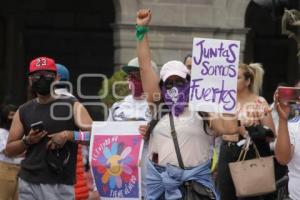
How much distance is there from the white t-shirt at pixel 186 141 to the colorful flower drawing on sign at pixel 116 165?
113 centimetres

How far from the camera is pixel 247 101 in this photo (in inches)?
327

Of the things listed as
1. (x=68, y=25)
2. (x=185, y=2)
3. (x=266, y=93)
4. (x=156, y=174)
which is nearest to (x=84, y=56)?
(x=68, y=25)

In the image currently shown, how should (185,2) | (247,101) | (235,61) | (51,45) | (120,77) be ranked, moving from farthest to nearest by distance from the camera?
(51,45) → (185,2) → (120,77) → (247,101) → (235,61)

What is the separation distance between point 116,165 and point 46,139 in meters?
0.81

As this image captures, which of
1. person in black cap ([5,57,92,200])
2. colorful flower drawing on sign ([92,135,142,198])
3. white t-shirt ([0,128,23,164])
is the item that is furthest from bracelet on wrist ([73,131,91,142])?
white t-shirt ([0,128,23,164])

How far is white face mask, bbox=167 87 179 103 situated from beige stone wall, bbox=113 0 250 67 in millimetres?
8451

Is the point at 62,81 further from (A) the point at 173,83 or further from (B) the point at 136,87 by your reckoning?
(A) the point at 173,83

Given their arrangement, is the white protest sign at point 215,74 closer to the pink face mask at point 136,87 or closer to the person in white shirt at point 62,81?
the pink face mask at point 136,87

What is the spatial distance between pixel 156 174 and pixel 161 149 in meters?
0.18

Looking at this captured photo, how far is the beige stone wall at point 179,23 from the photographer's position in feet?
51.9

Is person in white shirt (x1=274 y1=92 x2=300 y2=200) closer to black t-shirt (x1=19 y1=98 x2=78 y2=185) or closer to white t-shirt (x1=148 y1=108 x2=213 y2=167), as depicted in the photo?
white t-shirt (x1=148 y1=108 x2=213 y2=167)

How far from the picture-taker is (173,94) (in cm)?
730

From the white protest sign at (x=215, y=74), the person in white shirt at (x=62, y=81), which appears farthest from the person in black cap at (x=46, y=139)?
the white protest sign at (x=215, y=74)

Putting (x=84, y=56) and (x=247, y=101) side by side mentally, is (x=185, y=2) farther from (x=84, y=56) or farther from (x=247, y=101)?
(x=247, y=101)
